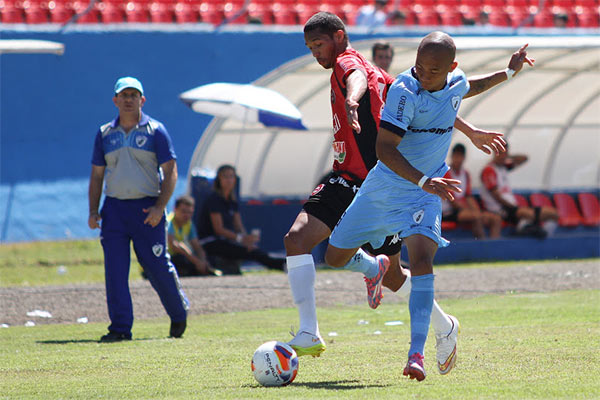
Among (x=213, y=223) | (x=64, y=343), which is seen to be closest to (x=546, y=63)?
(x=213, y=223)

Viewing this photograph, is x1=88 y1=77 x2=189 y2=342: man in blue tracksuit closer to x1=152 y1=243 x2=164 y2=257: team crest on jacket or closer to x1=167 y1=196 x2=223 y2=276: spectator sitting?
x1=152 y1=243 x2=164 y2=257: team crest on jacket

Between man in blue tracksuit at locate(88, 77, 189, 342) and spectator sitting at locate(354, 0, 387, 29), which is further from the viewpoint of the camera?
spectator sitting at locate(354, 0, 387, 29)

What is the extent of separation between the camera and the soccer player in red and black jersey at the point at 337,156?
6.79m

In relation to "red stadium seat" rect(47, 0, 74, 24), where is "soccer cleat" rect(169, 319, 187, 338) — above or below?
below

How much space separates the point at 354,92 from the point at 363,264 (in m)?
1.37

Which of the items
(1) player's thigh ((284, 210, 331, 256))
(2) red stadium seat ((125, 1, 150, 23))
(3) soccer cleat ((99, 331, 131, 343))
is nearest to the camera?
(1) player's thigh ((284, 210, 331, 256))

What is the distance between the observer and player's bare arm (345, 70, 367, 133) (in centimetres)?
616

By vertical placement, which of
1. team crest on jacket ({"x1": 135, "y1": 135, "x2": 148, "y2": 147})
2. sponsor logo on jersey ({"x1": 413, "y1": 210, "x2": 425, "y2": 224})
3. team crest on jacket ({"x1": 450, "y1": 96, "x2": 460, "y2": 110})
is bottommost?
team crest on jacket ({"x1": 135, "y1": 135, "x2": 148, "y2": 147})

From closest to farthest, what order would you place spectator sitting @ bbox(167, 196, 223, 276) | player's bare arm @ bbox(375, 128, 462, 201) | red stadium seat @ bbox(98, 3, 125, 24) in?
player's bare arm @ bbox(375, 128, 462, 201) → spectator sitting @ bbox(167, 196, 223, 276) → red stadium seat @ bbox(98, 3, 125, 24)

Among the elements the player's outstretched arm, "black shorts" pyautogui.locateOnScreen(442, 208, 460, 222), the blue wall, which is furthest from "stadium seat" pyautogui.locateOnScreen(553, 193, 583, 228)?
the player's outstretched arm

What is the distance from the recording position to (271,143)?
19188 mm

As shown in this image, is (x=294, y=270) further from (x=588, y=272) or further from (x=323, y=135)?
(x=323, y=135)

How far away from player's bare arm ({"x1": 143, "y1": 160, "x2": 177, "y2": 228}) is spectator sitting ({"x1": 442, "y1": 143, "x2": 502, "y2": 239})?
896cm

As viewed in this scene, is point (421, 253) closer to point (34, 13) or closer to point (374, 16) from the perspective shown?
point (34, 13)
